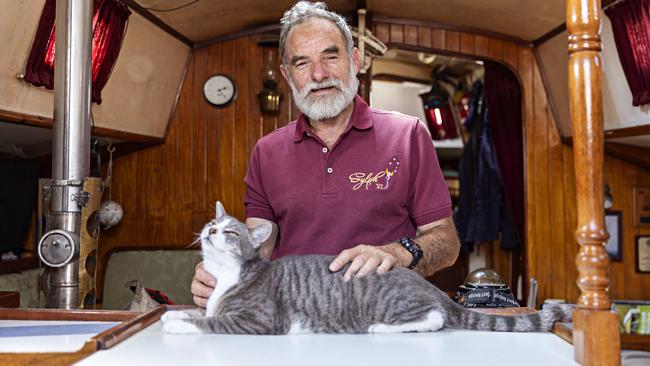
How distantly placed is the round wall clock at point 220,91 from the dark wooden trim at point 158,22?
1.00 feet

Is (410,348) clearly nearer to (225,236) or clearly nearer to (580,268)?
(580,268)

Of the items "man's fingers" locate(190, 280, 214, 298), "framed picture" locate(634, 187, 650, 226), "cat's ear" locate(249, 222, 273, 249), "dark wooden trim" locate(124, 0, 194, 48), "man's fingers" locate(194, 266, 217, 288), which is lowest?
"man's fingers" locate(190, 280, 214, 298)

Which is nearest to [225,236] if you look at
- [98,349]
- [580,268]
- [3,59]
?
[98,349]

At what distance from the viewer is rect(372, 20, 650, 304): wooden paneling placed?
4.57 metres

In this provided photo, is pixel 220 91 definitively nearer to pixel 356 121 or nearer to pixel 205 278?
pixel 356 121

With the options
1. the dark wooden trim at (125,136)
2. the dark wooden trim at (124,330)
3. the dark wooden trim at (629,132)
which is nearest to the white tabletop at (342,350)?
the dark wooden trim at (124,330)

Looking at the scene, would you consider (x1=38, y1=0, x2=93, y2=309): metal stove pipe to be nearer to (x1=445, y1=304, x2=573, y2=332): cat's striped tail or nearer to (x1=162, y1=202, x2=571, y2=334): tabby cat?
(x1=162, y1=202, x2=571, y2=334): tabby cat

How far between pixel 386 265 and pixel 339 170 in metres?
0.70

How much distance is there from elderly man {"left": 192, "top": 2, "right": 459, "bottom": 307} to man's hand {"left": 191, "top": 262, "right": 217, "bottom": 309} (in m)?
0.45

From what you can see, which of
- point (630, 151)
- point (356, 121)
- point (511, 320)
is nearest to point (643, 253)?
point (630, 151)

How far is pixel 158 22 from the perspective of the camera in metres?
3.79

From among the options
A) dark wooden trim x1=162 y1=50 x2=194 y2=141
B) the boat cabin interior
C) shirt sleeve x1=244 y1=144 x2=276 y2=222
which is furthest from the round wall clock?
shirt sleeve x1=244 y1=144 x2=276 y2=222

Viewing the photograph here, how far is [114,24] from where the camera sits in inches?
132

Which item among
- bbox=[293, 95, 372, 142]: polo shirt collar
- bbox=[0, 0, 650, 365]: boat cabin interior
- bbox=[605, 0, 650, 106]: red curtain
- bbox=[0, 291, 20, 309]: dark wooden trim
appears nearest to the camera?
bbox=[0, 291, 20, 309]: dark wooden trim
